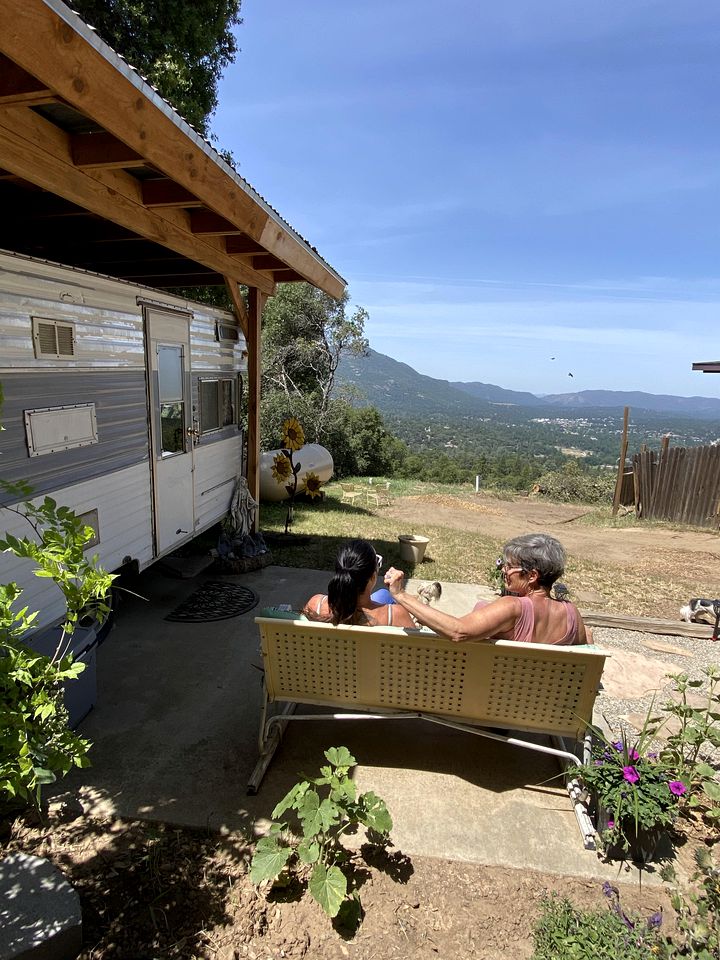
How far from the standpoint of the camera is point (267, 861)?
200cm

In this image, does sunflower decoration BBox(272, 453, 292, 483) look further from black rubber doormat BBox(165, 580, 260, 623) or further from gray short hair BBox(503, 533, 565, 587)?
gray short hair BBox(503, 533, 565, 587)

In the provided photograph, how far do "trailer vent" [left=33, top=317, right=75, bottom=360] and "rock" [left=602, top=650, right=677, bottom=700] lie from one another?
14.0ft

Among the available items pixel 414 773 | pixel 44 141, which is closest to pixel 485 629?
pixel 414 773

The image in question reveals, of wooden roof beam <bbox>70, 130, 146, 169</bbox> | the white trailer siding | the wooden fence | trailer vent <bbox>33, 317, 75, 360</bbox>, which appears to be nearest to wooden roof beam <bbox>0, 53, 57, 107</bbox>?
wooden roof beam <bbox>70, 130, 146, 169</bbox>

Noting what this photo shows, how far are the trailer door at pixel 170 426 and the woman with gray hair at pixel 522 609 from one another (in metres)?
2.94

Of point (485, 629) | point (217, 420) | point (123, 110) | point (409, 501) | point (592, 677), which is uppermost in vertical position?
point (123, 110)

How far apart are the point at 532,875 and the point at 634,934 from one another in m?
0.39

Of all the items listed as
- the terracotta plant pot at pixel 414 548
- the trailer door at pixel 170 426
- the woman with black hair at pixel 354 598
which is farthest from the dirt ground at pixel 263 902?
the terracotta plant pot at pixel 414 548

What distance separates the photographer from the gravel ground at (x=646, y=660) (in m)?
3.50

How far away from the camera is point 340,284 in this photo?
618cm

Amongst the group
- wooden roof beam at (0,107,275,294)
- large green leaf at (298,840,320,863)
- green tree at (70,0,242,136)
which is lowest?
large green leaf at (298,840,320,863)

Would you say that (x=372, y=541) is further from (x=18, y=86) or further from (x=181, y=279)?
(x=18, y=86)

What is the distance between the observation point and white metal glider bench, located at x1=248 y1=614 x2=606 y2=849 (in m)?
2.48

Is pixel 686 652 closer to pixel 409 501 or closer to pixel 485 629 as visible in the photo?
pixel 485 629
